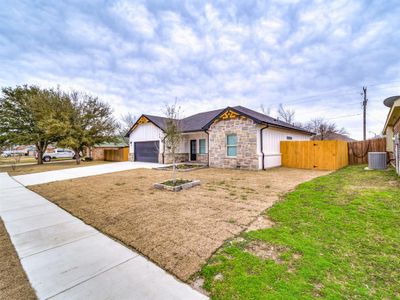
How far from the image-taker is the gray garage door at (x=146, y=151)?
18438 mm

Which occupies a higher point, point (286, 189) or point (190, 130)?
point (190, 130)

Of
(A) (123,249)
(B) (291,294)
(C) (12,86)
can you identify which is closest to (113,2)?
(A) (123,249)

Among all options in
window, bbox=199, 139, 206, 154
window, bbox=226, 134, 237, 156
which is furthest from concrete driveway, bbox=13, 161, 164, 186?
window, bbox=226, 134, 237, 156

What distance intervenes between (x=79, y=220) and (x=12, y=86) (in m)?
23.8

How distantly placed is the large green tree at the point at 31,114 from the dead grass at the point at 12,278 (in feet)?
60.7

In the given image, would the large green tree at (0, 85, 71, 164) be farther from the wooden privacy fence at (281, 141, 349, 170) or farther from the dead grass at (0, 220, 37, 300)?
the wooden privacy fence at (281, 141, 349, 170)

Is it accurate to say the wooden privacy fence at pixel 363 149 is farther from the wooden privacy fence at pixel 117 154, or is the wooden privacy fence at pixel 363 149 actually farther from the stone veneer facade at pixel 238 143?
the wooden privacy fence at pixel 117 154

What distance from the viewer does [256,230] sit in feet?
11.8

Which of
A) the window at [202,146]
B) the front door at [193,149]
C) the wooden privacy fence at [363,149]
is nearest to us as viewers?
the wooden privacy fence at [363,149]

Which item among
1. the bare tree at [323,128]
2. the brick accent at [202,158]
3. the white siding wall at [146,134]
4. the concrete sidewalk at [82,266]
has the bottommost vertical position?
the concrete sidewalk at [82,266]

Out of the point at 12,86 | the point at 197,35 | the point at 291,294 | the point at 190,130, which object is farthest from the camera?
the point at 12,86

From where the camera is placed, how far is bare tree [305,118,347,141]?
28219 mm

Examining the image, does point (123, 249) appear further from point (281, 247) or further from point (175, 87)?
point (175, 87)

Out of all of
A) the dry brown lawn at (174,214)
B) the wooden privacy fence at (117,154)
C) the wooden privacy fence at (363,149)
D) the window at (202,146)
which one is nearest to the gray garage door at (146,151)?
the wooden privacy fence at (117,154)
